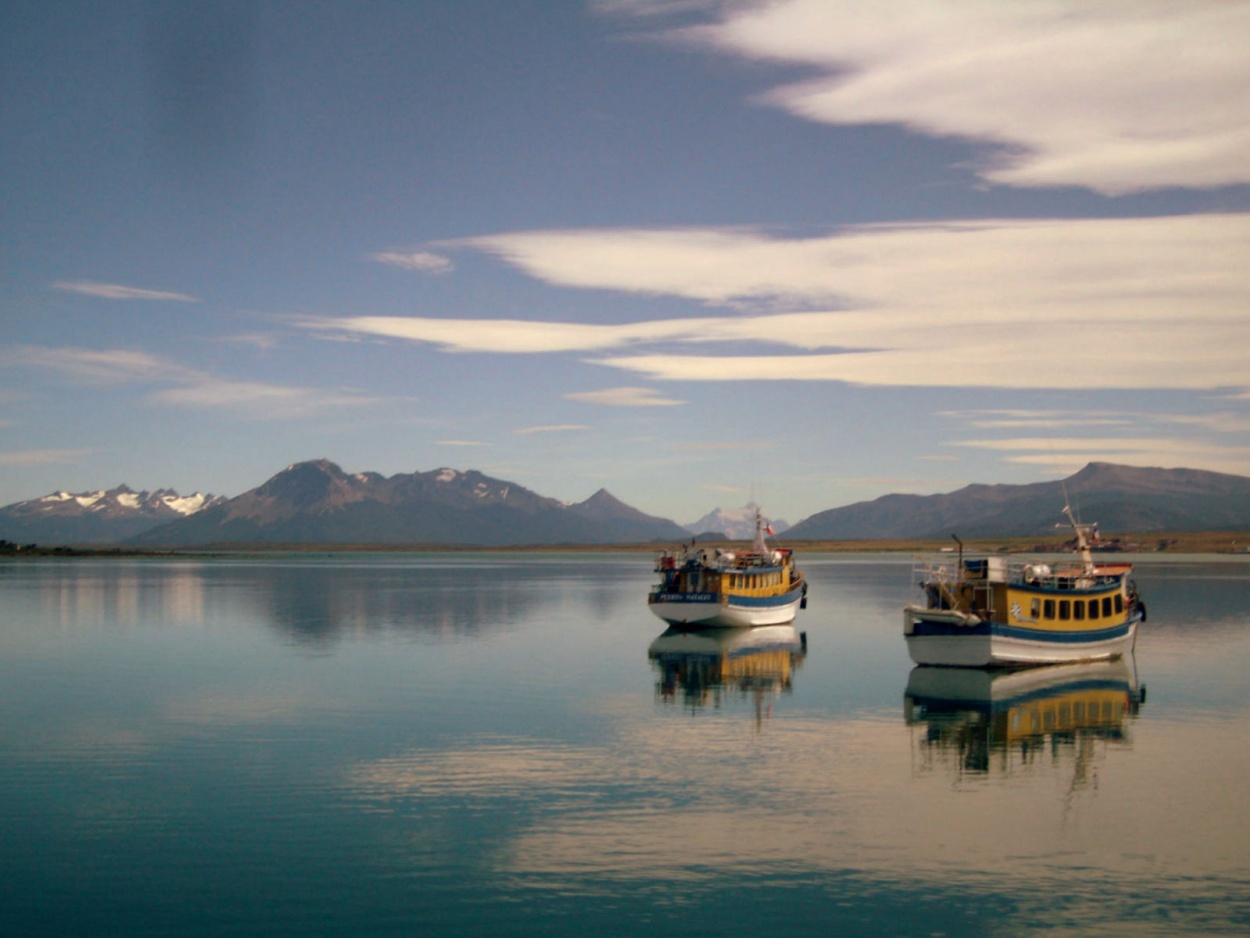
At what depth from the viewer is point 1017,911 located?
82.4 ft

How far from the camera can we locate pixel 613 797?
34906 millimetres

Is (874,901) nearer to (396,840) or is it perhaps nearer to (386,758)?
(396,840)

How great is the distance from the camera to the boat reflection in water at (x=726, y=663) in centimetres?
5922

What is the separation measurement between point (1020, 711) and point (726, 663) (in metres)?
24.4

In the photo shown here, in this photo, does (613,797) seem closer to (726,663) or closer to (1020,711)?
(1020,711)

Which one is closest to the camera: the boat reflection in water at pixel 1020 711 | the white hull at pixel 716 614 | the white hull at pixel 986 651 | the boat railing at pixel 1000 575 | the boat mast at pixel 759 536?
the boat reflection in water at pixel 1020 711

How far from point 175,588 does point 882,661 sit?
124781 mm

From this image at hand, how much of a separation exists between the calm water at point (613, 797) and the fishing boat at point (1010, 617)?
2698 millimetres

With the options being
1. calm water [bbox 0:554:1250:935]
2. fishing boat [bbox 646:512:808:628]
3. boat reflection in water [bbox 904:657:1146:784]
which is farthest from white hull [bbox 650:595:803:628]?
boat reflection in water [bbox 904:657:1146:784]

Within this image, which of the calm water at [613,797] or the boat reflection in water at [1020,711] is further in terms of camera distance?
the boat reflection in water at [1020,711]

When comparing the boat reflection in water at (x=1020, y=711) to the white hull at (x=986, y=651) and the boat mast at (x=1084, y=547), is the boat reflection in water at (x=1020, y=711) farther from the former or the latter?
the boat mast at (x=1084, y=547)

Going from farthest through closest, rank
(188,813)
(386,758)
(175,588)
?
(175,588), (386,758), (188,813)

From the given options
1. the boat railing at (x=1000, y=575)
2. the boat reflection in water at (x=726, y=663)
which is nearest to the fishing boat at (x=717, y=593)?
the boat reflection in water at (x=726, y=663)

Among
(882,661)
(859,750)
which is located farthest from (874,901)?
(882,661)
